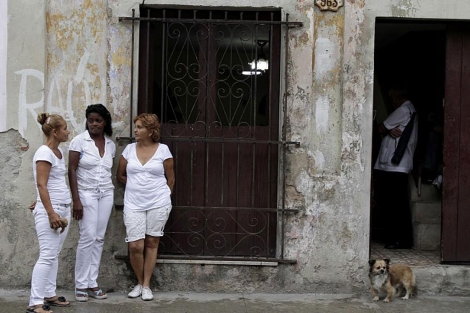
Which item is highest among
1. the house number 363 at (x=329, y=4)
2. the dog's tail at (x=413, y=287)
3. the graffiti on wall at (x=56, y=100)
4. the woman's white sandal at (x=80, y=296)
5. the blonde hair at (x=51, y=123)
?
the house number 363 at (x=329, y=4)

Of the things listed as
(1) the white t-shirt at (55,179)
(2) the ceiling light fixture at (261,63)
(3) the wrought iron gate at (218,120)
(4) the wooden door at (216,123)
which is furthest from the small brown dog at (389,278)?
(1) the white t-shirt at (55,179)

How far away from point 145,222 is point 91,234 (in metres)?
0.49

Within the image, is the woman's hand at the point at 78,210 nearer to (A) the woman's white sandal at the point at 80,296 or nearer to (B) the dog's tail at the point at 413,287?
(A) the woman's white sandal at the point at 80,296

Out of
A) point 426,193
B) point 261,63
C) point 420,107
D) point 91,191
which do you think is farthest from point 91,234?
point 420,107

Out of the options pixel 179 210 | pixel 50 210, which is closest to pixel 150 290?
pixel 179 210

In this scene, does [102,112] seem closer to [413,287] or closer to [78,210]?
[78,210]

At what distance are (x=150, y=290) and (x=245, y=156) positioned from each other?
1.58 meters

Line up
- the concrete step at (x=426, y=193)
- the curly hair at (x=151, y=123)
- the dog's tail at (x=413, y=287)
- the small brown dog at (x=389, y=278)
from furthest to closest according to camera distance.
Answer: the concrete step at (x=426, y=193)
the dog's tail at (x=413, y=287)
the small brown dog at (x=389, y=278)
the curly hair at (x=151, y=123)

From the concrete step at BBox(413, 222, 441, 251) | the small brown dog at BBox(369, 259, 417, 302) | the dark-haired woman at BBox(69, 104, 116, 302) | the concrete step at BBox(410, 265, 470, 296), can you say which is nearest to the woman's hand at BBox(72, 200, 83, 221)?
the dark-haired woman at BBox(69, 104, 116, 302)

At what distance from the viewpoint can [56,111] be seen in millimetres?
6707

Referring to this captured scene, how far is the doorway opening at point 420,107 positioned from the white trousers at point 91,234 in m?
2.89

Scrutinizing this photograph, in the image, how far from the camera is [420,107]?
9180 millimetres

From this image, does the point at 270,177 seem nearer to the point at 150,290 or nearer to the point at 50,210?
the point at 150,290

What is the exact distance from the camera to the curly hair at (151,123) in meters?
6.35
